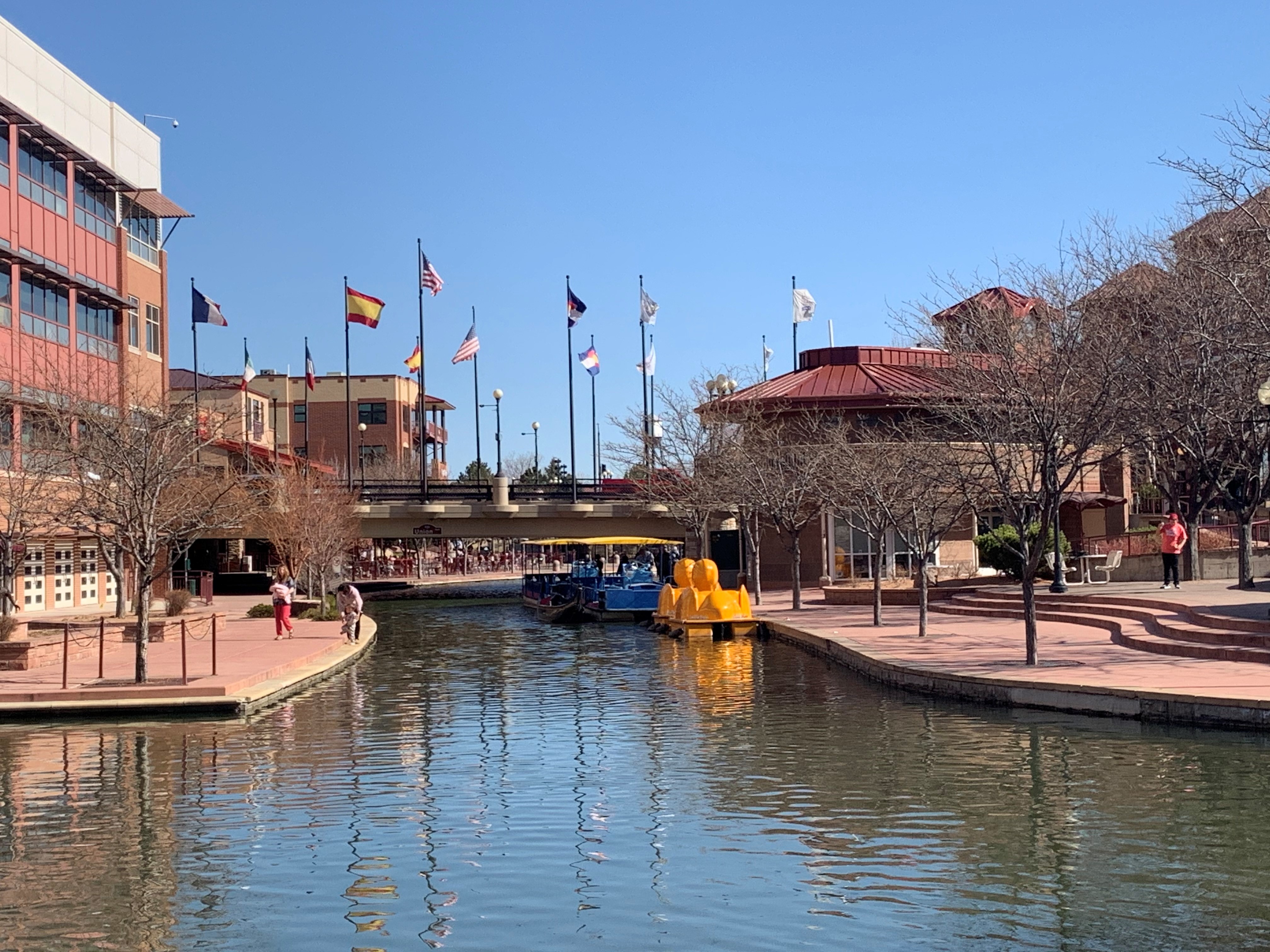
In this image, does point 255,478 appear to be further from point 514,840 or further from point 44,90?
point 514,840

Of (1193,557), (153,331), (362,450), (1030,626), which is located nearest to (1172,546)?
(1193,557)

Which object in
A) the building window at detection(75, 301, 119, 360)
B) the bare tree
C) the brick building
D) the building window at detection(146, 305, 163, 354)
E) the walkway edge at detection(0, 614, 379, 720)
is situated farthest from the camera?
the building window at detection(146, 305, 163, 354)

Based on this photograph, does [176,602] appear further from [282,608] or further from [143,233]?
[143,233]

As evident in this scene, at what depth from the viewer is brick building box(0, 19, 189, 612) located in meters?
40.8

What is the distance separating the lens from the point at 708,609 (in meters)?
35.4

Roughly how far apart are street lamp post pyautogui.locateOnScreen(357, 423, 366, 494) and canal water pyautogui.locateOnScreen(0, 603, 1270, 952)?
3348 inches

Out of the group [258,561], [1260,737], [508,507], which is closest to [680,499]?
[508,507]

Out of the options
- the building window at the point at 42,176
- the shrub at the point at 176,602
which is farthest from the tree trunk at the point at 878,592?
the building window at the point at 42,176

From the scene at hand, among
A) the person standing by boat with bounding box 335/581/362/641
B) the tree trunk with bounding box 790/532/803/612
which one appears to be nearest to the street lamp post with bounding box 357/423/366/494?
the tree trunk with bounding box 790/532/803/612

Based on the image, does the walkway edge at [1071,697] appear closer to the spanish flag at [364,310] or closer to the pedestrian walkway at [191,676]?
the pedestrian walkway at [191,676]

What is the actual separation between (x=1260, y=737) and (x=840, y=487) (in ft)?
80.6

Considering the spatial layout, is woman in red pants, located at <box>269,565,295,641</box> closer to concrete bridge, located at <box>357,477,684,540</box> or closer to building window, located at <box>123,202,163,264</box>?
building window, located at <box>123,202,163,264</box>

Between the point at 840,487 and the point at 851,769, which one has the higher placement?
the point at 840,487

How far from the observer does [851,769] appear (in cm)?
1588
